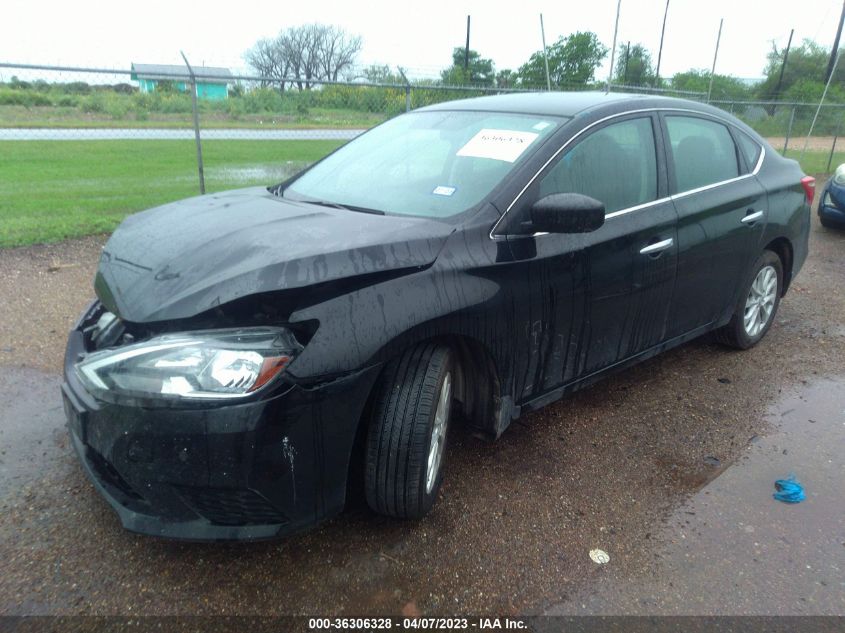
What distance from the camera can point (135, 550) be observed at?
2.42 meters

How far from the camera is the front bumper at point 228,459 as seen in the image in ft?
6.58

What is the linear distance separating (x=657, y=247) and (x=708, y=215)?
0.59 meters

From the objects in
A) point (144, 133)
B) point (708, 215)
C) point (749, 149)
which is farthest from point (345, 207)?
point (144, 133)

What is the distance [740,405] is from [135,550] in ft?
10.8

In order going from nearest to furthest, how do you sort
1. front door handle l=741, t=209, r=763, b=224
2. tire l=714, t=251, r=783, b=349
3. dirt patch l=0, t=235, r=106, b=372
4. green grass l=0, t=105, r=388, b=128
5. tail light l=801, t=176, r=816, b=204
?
front door handle l=741, t=209, r=763, b=224 → dirt patch l=0, t=235, r=106, b=372 → tire l=714, t=251, r=783, b=349 → tail light l=801, t=176, r=816, b=204 → green grass l=0, t=105, r=388, b=128

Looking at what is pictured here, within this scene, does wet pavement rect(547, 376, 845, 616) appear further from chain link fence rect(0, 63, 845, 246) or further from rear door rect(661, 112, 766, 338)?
chain link fence rect(0, 63, 845, 246)

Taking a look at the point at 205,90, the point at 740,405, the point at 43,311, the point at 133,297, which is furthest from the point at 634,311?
the point at 205,90

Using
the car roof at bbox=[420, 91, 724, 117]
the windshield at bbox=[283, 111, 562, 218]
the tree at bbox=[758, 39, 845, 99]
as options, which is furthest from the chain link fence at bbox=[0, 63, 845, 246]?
the tree at bbox=[758, 39, 845, 99]

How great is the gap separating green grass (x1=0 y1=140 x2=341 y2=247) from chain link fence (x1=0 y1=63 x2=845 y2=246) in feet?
0.08

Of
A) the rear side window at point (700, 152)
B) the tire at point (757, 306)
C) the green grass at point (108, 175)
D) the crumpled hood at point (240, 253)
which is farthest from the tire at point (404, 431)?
the green grass at point (108, 175)

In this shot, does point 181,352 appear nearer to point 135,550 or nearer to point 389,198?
point 135,550

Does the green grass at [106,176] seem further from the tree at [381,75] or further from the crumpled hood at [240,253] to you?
the crumpled hood at [240,253]

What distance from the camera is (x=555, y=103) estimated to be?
3340 millimetres

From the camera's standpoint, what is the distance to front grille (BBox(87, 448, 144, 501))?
2178 millimetres
